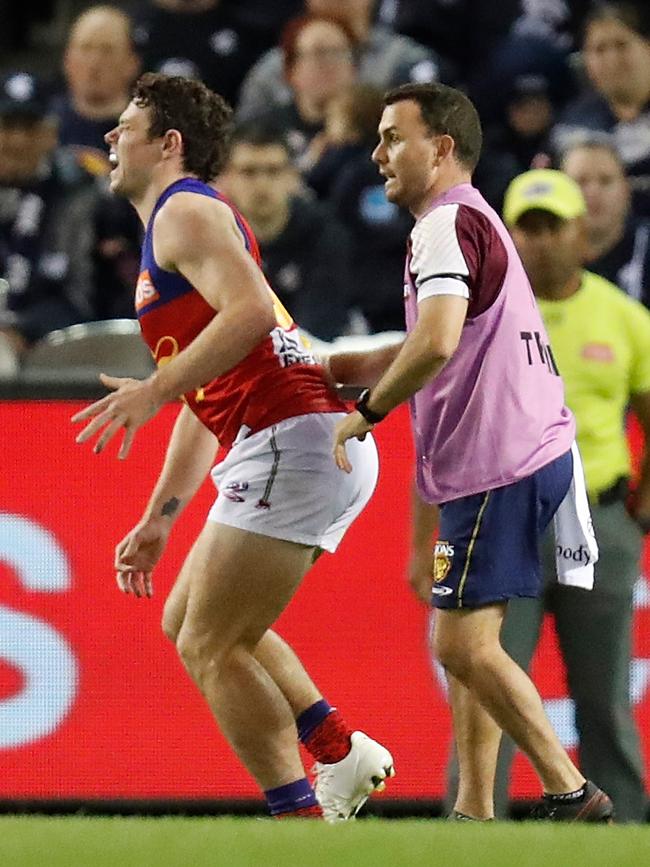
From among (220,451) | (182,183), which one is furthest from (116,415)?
(220,451)

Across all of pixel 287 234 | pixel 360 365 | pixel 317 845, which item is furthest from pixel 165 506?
pixel 287 234

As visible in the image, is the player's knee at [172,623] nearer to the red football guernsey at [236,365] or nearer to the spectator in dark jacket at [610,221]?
the red football guernsey at [236,365]

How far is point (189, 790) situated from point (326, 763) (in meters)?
1.67

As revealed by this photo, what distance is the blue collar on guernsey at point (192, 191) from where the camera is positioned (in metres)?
5.97

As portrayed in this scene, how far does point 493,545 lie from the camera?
19.0ft

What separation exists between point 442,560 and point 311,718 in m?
0.81

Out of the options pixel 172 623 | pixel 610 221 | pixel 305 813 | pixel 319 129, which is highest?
pixel 319 129

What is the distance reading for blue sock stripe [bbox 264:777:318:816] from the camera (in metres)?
6.21

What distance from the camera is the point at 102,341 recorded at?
27.3ft

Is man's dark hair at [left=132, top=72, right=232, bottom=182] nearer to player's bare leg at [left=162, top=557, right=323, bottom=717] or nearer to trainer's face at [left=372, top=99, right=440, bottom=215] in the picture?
trainer's face at [left=372, top=99, right=440, bottom=215]

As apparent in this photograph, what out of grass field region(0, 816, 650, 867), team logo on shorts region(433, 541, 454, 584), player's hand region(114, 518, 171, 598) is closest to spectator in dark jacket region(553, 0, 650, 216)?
player's hand region(114, 518, 171, 598)

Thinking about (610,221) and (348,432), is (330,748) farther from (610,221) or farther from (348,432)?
(610,221)

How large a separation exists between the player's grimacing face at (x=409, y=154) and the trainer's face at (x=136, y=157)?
2.30ft

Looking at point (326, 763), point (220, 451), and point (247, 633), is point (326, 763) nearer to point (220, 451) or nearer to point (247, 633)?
point (247, 633)
